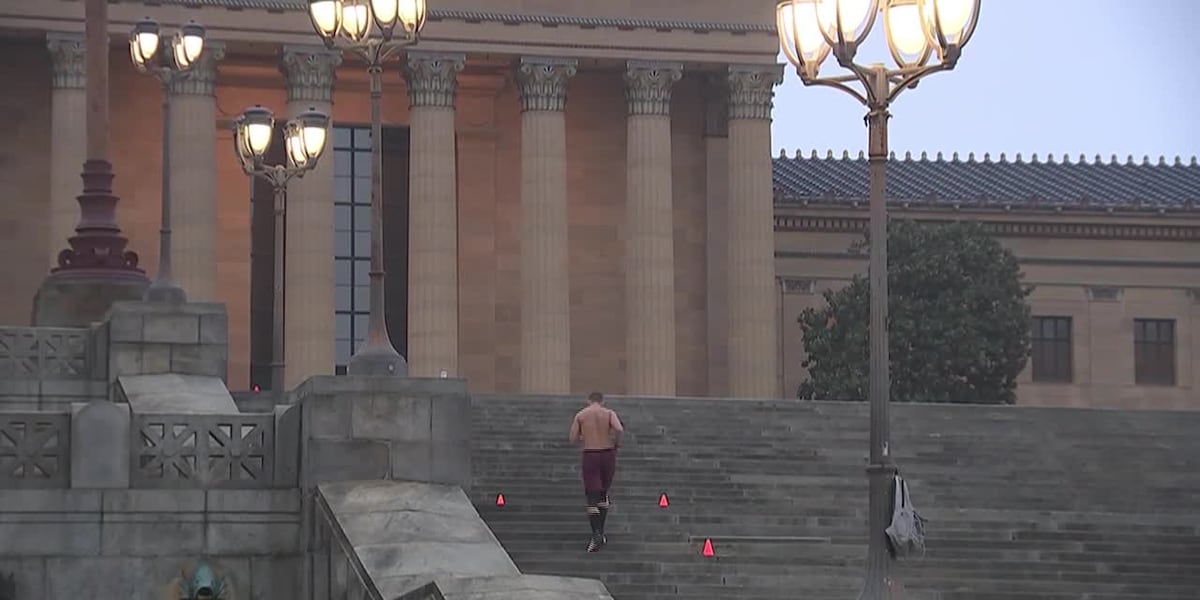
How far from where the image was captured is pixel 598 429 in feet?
110

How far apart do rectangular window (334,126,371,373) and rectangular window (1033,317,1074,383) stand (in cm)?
1983

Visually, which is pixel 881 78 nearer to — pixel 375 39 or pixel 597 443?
pixel 375 39

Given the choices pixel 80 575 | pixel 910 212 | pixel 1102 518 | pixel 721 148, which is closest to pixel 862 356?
pixel 721 148

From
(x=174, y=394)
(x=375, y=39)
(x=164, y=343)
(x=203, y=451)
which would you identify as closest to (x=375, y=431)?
(x=203, y=451)

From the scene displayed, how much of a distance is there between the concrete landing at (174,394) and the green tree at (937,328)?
106 feet

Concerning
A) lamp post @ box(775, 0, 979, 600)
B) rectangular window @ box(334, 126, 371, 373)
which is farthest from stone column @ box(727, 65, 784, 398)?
lamp post @ box(775, 0, 979, 600)

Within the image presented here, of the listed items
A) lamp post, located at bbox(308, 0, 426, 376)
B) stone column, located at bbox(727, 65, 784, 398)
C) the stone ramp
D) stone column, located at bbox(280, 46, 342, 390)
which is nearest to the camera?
the stone ramp

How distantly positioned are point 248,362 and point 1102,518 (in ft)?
94.1

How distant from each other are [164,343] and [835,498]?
1064cm

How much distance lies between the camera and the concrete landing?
2947cm

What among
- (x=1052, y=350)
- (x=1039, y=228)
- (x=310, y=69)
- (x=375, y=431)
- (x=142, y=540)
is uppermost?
(x=310, y=69)

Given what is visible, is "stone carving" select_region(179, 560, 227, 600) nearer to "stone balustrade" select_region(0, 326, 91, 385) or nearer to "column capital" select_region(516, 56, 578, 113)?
"stone balustrade" select_region(0, 326, 91, 385)

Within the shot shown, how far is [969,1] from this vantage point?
2350 cm

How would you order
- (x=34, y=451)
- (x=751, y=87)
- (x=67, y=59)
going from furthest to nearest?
1. (x=751, y=87)
2. (x=67, y=59)
3. (x=34, y=451)
